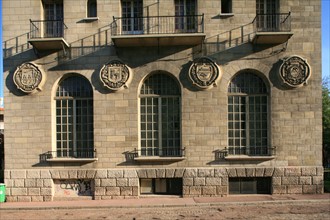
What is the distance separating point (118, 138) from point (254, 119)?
6.33m

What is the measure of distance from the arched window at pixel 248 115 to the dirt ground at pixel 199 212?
2695 mm

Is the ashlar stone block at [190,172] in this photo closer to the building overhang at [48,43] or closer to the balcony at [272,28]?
the balcony at [272,28]

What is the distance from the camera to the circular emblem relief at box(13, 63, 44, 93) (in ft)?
45.3

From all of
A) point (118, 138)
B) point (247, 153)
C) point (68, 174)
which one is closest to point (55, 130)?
point (68, 174)

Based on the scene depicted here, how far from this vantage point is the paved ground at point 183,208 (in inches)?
440

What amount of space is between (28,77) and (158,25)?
21.0ft

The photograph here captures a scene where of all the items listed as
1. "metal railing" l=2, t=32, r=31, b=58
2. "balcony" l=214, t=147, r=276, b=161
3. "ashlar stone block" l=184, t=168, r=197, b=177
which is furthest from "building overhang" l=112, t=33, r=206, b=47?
"ashlar stone block" l=184, t=168, r=197, b=177

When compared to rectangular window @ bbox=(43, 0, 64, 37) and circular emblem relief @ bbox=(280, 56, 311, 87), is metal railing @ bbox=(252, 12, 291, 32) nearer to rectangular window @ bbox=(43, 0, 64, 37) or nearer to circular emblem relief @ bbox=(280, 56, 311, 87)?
circular emblem relief @ bbox=(280, 56, 311, 87)

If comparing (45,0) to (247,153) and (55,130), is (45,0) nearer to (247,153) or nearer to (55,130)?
(55,130)

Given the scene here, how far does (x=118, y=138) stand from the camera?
13781 millimetres

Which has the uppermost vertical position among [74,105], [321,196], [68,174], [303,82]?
[303,82]

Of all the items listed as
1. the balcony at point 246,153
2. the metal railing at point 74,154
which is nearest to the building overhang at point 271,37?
the balcony at point 246,153

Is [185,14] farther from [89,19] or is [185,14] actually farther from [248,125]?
[248,125]

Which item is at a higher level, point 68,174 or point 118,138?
point 118,138
